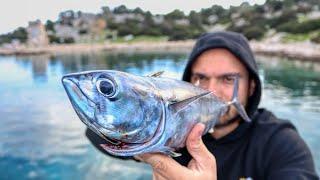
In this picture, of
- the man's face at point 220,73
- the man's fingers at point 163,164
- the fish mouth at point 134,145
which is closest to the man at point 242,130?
the man's face at point 220,73

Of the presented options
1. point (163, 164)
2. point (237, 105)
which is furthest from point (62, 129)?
point (163, 164)

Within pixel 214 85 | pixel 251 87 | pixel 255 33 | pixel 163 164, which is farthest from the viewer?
pixel 255 33

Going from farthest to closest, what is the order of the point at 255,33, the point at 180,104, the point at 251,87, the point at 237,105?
the point at 255,33, the point at 251,87, the point at 237,105, the point at 180,104

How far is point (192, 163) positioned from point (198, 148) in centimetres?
20

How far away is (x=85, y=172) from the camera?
10.7 m

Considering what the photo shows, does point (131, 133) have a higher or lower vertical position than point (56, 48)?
higher

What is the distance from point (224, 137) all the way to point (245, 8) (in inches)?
3155

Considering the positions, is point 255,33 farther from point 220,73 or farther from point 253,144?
point 220,73

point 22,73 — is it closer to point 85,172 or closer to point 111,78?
point 85,172

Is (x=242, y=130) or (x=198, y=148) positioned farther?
(x=242, y=130)

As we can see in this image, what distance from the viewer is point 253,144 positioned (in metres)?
3.65

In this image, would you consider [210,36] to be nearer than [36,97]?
A: Yes

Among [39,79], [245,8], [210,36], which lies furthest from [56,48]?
[210,36]

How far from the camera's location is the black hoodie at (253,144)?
11.0 feet
